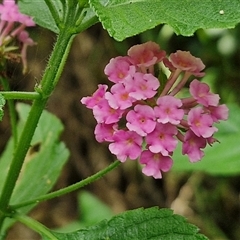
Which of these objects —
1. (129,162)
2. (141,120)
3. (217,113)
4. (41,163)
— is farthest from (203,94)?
(129,162)

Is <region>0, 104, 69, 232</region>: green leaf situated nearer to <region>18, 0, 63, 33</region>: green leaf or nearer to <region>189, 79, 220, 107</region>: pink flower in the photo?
<region>18, 0, 63, 33</region>: green leaf

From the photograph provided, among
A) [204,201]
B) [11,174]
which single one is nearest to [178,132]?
[11,174]

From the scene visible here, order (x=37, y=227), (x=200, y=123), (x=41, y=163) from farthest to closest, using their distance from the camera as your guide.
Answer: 1. (x=41, y=163)
2. (x=37, y=227)
3. (x=200, y=123)

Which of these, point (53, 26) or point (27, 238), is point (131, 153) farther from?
point (27, 238)

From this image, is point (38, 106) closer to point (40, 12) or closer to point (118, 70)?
point (118, 70)

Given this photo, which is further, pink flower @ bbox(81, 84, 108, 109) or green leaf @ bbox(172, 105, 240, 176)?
green leaf @ bbox(172, 105, 240, 176)

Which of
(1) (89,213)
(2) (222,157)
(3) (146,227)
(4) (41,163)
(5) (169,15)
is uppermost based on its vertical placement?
(5) (169,15)

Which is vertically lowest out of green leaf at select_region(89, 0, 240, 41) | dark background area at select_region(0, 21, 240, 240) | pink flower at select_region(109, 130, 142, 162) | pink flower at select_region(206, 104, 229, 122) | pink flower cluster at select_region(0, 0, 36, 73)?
dark background area at select_region(0, 21, 240, 240)

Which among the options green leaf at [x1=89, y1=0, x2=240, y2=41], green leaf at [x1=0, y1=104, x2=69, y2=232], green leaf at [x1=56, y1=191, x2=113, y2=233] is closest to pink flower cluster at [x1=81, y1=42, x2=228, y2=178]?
green leaf at [x1=89, y1=0, x2=240, y2=41]
